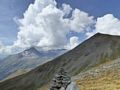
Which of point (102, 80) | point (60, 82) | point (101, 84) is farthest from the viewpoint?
point (102, 80)

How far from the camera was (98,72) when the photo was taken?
242 feet

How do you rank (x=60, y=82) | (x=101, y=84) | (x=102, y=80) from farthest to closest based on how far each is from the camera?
(x=102, y=80) → (x=101, y=84) → (x=60, y=82)

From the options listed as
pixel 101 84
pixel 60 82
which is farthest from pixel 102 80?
pixel 60 82

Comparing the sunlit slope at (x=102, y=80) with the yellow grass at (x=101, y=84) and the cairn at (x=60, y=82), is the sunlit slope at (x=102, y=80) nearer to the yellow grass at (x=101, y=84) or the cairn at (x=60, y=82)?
the yellow grass at (x=101, y=84)

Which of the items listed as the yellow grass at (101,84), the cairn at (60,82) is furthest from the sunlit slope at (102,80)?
the cairn at (60,82)

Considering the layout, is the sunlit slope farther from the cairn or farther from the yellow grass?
the cairn

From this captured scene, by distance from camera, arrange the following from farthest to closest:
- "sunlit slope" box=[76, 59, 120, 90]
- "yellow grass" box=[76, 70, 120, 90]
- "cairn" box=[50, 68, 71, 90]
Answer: "sunlit slope" box=[76, 59, 120, 90], "yellow grass" box=[76, 70, 120, 90], "cairn" box=[50, 68, 71, 90]

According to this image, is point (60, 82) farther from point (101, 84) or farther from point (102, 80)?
point (102, 80)

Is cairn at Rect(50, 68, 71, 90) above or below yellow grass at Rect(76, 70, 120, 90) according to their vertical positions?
above

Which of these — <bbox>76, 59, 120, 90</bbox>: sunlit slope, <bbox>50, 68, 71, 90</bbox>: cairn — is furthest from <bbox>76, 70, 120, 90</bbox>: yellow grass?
<bbox>50, 68, 71, 90</bbox>: cairn

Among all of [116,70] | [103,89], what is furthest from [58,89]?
[116,70]

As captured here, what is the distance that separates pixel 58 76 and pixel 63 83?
1237 mm

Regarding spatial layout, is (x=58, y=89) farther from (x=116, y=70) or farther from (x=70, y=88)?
(x=116, y=70)

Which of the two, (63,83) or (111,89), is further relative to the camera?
(111,89)
